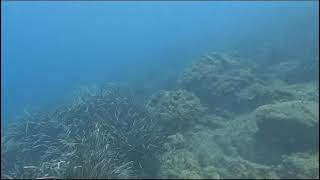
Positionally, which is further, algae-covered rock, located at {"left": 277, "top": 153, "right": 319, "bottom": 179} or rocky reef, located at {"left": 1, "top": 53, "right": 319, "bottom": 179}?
rocky reef, located at {"left": 1, "top": 53, "right": 319, "bottom": 179}

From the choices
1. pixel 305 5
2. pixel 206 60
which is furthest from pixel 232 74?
pixel 305 5

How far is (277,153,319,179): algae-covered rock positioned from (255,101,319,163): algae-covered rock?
0.43 meters

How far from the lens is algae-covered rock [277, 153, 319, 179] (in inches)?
308

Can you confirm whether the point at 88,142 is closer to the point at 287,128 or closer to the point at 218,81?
the point at 287,128

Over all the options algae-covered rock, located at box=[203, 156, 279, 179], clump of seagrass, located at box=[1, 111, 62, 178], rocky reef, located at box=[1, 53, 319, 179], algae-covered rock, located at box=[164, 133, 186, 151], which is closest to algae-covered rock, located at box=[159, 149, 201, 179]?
rocky reef, located at box=[1, 53, 319, 179]

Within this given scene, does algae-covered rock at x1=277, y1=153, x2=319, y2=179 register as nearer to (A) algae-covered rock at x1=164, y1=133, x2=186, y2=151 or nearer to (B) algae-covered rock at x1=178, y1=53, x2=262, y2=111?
(A) algae-covered rock at x1=164, y1=133, x2=186, y2=151

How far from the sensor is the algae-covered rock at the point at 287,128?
8594 mm

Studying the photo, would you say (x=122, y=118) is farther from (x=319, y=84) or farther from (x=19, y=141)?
(x=319, y=84)

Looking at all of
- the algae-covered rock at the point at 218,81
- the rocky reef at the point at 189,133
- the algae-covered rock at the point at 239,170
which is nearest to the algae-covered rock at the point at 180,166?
the rocky reef at the point at 189,133

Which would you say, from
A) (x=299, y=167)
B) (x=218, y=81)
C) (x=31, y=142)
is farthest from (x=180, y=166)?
(x=31, y=142)

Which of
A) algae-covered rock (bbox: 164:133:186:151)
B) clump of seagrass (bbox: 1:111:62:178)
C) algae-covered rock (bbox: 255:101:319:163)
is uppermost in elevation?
algae-covered rock (bbox: 255:101:319:163)

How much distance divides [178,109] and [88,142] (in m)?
2.42

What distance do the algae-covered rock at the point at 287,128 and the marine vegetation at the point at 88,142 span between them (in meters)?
2.24

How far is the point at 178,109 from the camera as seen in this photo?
10.9m
